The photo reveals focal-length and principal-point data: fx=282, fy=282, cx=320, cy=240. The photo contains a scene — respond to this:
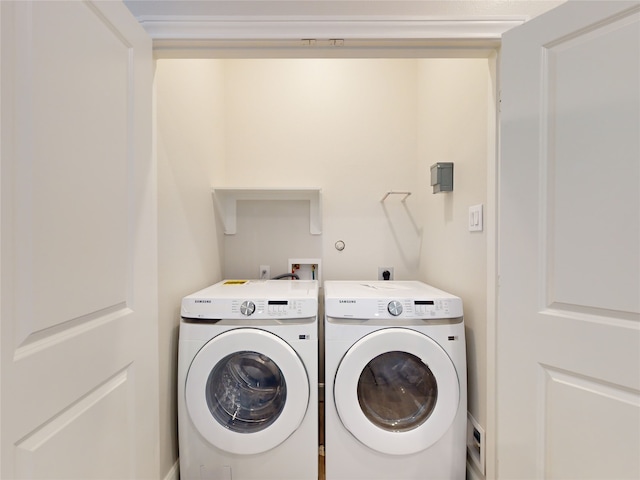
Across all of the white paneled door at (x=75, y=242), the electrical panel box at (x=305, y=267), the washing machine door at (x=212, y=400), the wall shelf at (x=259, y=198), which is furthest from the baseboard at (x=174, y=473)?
the wall shelf at (x=259, y=198)

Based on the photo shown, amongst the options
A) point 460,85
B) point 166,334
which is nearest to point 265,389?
point 166,334

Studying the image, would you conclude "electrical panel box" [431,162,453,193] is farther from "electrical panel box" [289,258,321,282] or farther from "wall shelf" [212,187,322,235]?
"electrical panel box" [289,258,321,282]

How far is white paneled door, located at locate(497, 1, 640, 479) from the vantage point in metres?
0.76

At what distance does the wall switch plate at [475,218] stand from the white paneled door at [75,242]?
52.0 inches

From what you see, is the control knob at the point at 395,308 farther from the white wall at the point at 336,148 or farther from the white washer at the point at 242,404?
the white wall at the point at 336,148

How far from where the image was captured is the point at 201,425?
4.11 feet

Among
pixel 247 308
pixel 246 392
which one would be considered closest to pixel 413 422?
pixel 246 392

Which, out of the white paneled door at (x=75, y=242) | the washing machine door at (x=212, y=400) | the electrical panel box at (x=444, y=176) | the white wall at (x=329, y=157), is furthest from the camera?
the white wall at (x=329, y=157)

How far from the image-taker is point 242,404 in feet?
4.43

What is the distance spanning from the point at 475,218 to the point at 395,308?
0.55 metres

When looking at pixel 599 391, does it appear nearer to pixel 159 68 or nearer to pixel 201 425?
pixel 201 425

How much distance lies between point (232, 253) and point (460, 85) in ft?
5.88

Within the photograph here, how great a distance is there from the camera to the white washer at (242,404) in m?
1.25

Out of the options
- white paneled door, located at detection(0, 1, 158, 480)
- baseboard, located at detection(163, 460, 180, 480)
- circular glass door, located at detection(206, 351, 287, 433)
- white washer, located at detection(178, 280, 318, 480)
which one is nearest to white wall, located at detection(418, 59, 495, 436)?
white washer, located at detection(178, 280, 318, 480)
